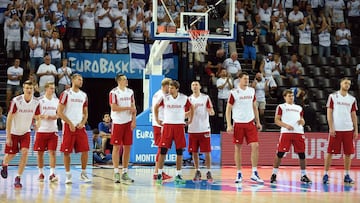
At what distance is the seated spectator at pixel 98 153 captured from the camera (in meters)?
18.3

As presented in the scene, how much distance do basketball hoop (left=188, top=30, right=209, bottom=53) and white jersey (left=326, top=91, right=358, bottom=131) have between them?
11.7ft

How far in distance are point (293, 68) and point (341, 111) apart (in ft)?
30.4

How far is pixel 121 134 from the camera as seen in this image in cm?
1316

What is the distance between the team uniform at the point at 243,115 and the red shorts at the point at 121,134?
2.12 metres

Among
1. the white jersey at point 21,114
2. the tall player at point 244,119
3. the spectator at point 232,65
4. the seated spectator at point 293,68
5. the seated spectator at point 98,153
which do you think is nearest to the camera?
the white jersey at point 21,114

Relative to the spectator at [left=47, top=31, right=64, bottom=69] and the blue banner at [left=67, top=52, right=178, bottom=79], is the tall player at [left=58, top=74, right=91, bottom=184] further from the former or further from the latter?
the blue banner at [left=67, top=52, right=178, bottom=79]

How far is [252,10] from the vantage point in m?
25.3

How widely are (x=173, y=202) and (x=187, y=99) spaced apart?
3535 mm

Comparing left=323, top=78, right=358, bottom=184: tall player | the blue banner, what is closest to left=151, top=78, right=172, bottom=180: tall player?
left=323, top=78, right=358, bottom=184: tall player

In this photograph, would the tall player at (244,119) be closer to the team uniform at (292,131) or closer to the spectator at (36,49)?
the team uniform at (292,131)

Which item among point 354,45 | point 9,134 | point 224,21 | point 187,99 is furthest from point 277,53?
point 9,134

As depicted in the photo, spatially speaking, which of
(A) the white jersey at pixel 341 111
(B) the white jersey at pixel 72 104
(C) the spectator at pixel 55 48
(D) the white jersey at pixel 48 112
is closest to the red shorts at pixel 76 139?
(B) the white jersey at pixel 72 104

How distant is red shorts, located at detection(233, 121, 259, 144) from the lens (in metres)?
Result: 13.5

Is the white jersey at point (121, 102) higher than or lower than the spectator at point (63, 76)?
lower
